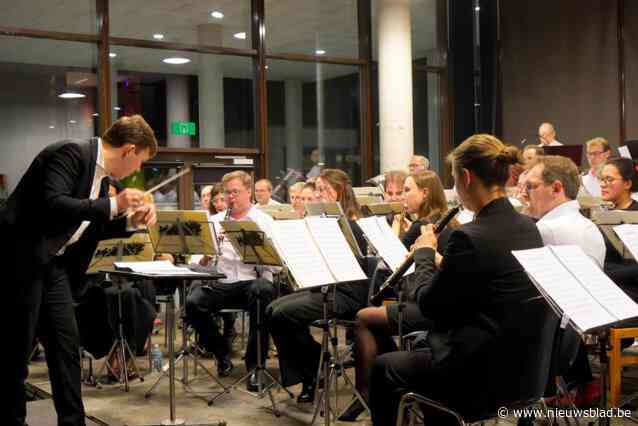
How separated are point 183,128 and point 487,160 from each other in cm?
778

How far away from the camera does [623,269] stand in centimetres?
479

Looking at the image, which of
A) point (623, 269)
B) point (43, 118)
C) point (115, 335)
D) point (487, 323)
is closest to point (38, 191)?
point (487, 323)

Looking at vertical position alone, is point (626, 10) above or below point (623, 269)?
above

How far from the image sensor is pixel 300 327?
489 centimetres

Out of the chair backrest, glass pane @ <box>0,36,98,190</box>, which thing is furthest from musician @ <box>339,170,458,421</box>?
glass pane @ <box>0,36,98,190</box>

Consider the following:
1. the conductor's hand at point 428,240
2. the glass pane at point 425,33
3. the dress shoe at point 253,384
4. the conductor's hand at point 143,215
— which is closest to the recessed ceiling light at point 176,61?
the glass pane at point 425,33

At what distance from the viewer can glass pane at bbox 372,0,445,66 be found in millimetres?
12070

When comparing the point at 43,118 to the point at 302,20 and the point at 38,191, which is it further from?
the point at 38,191

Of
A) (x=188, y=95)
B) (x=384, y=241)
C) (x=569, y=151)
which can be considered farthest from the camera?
(x=188, y=95)

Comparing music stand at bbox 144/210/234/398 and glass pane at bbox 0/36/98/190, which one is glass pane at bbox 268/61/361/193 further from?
music stand at bbox 144/210/234/398

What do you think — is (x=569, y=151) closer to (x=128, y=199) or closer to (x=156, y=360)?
(x=156, y=360)

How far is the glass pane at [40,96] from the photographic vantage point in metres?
→ 9.20

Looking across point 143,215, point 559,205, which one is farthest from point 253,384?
point 559,205

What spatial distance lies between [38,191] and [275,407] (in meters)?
2.04
